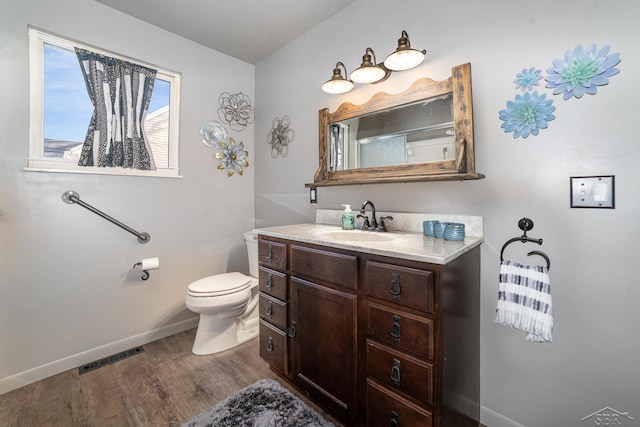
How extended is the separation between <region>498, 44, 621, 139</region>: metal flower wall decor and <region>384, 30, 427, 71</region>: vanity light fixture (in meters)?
0.48

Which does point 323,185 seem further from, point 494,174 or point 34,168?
point 34,168

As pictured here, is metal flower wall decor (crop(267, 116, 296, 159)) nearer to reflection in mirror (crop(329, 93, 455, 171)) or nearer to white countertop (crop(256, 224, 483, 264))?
reflection in mirror (crop(329, 93, 455, 171))

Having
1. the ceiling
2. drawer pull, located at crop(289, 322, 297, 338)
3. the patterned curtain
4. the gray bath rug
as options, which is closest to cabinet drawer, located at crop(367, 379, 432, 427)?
the gray bath rug

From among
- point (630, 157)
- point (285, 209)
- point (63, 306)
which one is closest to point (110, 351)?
point (63, 306)

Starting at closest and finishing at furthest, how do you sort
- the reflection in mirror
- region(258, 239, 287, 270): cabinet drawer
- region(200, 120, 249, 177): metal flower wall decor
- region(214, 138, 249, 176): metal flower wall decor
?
1. the reflection in mirror
2. region(258, 239, 287, 270): cabinet drawer
3. region(200, 120, 249, 177): metal flower wall decor
4. region(214, 138, 249, 176): metal flower wall decor

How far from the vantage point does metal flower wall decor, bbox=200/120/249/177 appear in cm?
245

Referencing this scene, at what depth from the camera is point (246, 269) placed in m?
2.77

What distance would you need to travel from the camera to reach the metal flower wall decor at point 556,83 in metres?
1.04

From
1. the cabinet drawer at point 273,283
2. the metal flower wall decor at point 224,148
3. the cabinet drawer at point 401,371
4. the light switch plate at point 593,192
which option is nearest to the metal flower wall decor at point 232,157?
the metal flower wall decor at point 224,148

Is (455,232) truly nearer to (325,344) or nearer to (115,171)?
(325,344)

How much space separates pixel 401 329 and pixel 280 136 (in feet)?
6.34

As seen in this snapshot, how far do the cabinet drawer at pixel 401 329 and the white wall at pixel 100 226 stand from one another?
1.87m

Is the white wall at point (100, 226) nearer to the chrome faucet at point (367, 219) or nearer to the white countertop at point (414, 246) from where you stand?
the white countertop at point (414, 246)

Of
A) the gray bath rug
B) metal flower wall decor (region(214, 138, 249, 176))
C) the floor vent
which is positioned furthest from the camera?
metal flower wall decor (region(214, 138, 249, 176))
